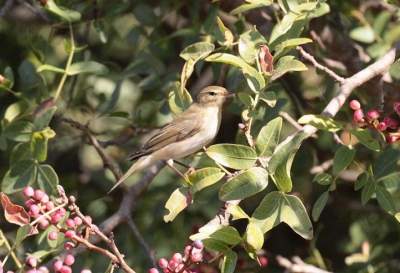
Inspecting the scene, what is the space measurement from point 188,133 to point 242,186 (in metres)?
1.78

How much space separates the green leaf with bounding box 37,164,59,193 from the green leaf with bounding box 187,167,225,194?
923 millimetres

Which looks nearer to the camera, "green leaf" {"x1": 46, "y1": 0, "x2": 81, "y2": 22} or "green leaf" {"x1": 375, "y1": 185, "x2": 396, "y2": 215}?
"green leaf" {"x1": 375, "y1": 185, "x2": 396, "y2": 215}

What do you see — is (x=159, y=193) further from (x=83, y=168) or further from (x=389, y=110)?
(x=389, y=110)

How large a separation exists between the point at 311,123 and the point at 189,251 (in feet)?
1.96

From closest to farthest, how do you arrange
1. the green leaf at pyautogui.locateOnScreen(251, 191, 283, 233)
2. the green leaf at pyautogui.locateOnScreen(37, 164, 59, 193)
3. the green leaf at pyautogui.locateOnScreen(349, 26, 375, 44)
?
the green leaf at pyautogui.locateOnScreen(251, 191, 283, 233) < the green leaf at pyautogui.locateOnScreen(37, 164, 59, 193) < the green leaf at pyautogui.locateOnScreen(349, 26, 375, 44)

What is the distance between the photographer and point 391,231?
4.01 meters

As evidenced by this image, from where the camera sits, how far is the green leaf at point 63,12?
11.5ft

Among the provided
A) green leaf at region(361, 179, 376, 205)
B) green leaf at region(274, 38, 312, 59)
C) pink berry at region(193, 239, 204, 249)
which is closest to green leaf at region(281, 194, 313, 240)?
pink berry at region(193, 239, 204, 249)

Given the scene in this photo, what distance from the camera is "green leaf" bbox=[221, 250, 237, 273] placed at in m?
2.31

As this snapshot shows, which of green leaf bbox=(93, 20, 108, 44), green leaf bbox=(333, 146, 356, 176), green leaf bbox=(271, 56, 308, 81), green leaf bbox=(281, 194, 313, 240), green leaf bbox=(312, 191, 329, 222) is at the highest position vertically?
green leaf bbox=(271, 56, 308, 81)

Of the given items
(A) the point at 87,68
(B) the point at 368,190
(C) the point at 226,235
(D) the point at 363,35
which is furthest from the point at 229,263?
(D) the point at 363,35

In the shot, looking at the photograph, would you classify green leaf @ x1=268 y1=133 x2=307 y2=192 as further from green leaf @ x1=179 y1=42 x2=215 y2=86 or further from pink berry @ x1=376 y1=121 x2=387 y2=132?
green leaf @ x1=179 y1=42 x2=215 y2=86

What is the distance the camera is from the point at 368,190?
2600 mm

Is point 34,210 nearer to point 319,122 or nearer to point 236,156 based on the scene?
point 236,156
